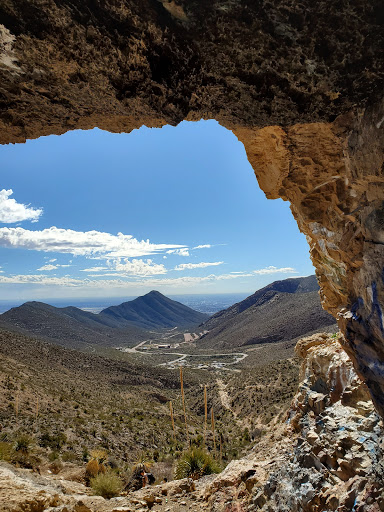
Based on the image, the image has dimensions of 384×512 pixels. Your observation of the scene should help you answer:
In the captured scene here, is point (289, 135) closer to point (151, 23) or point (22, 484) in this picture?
point (151, 23)

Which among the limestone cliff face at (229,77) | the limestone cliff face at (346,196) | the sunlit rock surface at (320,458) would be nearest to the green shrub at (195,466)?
the sunlit rock surface at (320,458)

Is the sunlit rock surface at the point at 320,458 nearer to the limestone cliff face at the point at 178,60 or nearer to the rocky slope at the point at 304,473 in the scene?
the rocky slope at the point at 304,473

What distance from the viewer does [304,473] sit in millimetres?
7055

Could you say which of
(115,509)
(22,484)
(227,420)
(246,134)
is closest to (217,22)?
(246,134)

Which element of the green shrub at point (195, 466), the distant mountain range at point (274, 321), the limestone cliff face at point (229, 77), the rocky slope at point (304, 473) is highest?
Result: the limestone cliff face at point (229, 77)

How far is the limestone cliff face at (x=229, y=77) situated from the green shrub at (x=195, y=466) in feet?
30.5

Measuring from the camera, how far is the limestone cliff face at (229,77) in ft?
11.2

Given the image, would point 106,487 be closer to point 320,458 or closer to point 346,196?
point 320,458

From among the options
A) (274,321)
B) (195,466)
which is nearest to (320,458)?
(195,466)

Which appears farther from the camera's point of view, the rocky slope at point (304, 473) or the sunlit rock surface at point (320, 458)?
the rocky slope at point (304, 473)

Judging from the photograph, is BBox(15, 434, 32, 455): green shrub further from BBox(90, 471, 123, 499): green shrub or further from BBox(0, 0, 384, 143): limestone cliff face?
BBox(0, 0, 384, 143): limestone cliff face

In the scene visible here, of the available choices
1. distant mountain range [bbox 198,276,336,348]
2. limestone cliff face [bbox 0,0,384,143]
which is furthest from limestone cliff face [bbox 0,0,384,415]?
distant mountain range [bbox 198,276,336,348]

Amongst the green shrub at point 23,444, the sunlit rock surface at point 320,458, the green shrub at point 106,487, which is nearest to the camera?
the sunlit rock surface at point 320,458

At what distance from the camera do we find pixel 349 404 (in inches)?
297
